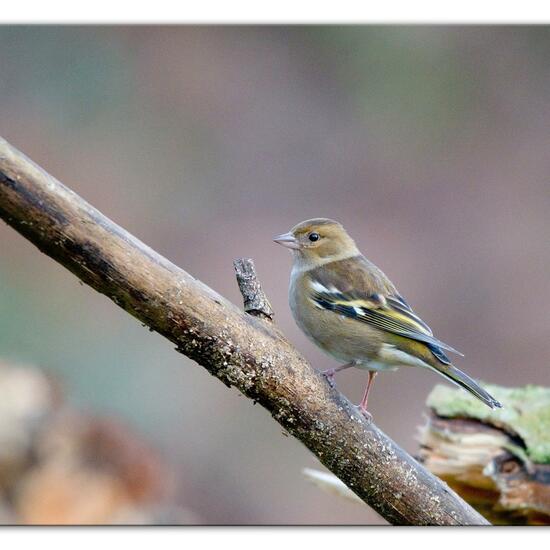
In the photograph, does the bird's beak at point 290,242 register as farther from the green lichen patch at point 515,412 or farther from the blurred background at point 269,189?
the blurred background at point 269,189

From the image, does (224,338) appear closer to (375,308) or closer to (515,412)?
(375,308)

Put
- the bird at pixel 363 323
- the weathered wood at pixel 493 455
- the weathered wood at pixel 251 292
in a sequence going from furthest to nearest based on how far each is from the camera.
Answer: the weathered wood at pixel 493 455, the bird at pixel 363 323, the weathered wood at pixel 251 292

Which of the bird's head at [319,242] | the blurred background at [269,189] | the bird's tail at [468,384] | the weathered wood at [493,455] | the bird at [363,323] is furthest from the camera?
the blurred background at [269,189]

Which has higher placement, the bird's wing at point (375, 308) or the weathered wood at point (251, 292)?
the bird's wing at point (375, 308)

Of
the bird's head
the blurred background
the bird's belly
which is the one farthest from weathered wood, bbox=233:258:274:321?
the blurred background

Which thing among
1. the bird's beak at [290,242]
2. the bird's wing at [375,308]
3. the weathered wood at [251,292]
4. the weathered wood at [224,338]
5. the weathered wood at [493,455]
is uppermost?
the bird's beak at [290,242]

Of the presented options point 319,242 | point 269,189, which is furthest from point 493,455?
point 269,189

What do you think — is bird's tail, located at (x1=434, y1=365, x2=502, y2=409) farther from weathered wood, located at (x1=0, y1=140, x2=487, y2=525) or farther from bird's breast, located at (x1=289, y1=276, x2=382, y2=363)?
weathered wood, located at (x1=0, y1=140, x2=487, y2=525)

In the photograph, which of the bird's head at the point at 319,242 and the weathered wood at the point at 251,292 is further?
the bird's head at the point at 319,242

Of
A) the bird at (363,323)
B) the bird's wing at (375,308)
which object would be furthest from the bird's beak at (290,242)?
the bird's wing at (375,308)

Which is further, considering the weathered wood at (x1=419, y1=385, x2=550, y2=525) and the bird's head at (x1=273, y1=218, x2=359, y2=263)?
the bird's head at (x1=273, y1=218, x2=359, y2=263)
